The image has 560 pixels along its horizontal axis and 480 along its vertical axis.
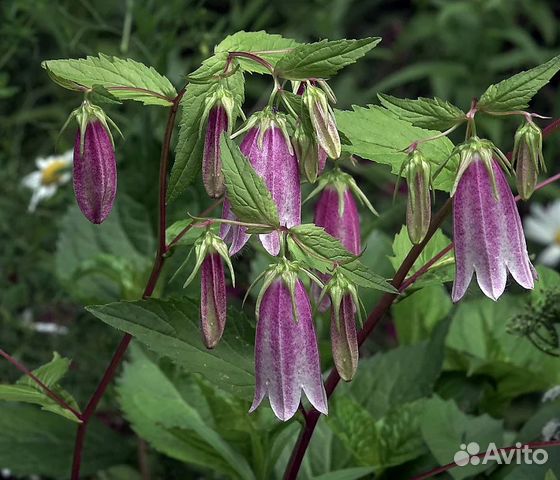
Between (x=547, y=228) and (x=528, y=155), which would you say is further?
(x=547, y=228)

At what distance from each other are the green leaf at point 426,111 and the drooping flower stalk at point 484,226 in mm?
38

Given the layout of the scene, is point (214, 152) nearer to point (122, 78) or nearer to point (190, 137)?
point (190, 137)

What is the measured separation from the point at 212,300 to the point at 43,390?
35cm

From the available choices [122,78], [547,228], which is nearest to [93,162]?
[122,78]

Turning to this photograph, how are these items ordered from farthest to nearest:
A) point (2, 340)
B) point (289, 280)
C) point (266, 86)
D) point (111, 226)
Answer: point (266, 86)
point (2, 340)
point (111, 226)
point (289, 280)

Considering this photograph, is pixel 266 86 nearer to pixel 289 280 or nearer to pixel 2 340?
pixel 2 340

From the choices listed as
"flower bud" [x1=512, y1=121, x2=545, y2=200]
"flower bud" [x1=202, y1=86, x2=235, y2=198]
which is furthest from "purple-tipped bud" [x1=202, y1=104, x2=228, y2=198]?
"flower bud" [x1=512, y1=121, x2=545, y2=200]

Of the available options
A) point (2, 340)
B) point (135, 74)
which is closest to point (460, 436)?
point (135, 74)

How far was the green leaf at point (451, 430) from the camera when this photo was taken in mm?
1463

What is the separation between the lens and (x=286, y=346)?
106 centimetres

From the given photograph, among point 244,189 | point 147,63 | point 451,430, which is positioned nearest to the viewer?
point 244,189

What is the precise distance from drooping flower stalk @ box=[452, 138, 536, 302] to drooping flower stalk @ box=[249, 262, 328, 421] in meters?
0.17

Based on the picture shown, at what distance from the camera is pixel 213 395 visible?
5.11 feet

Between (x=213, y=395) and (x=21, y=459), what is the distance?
0.44m
